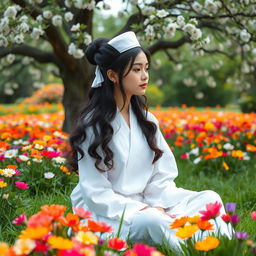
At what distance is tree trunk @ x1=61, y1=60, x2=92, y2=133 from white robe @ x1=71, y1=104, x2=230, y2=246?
3.00 meters

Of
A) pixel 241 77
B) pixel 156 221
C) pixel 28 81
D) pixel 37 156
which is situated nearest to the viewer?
pixel 156 221

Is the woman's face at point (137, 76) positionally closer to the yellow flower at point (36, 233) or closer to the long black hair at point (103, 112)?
the long black hair at point (103, 112)

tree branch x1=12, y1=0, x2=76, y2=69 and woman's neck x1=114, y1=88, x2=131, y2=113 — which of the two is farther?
tree branch x1=12, y1=0, x2=76, y2=69

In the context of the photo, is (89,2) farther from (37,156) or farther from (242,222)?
(242,222)

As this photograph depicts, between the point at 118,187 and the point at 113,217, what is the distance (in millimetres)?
202

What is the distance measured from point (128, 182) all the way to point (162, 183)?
0.84 feet

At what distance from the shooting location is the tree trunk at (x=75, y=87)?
19.0 ft

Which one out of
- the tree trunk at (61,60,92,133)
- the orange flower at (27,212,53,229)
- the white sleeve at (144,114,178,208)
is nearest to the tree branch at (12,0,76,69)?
the tree trunk at (61,60,92,133)

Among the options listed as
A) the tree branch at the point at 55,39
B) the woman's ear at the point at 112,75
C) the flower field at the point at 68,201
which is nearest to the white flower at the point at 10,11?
the tree branch at the point at 55,39

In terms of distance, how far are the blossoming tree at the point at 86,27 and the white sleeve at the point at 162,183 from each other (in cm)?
A: 162

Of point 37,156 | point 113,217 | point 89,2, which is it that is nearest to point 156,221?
point 113,217

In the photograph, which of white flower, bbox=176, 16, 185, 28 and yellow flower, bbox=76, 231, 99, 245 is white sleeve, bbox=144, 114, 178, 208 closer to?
yellow flower, bbox=76, 231, 99, 245

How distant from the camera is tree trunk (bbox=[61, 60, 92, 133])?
19.0ft

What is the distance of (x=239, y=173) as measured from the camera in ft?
14.7
